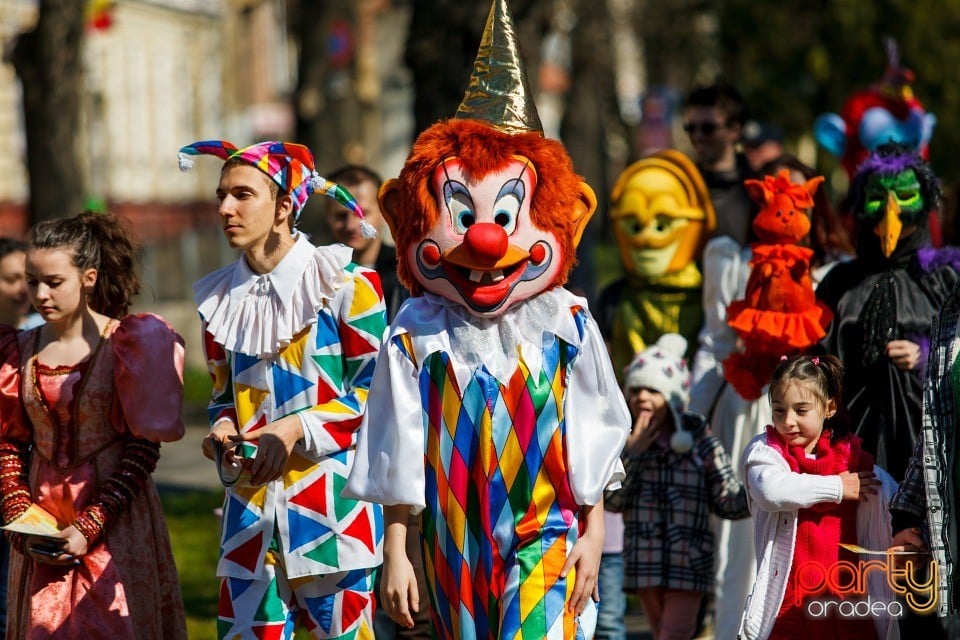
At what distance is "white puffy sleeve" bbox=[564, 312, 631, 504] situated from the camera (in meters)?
4.45

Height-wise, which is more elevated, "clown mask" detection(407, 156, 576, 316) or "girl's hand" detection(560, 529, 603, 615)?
"clown mask" detection(407, 156, 576, 316)

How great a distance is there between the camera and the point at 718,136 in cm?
768

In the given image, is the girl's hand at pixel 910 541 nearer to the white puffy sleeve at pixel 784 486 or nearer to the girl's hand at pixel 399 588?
the white puffy sleeve at pixel 784 486

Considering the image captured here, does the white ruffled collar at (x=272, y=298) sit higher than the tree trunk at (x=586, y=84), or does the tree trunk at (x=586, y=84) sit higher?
the tree trunk at (x=586, y=84)

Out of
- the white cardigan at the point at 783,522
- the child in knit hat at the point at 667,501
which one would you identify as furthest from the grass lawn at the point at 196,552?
the white cardigan at the point at 783,522

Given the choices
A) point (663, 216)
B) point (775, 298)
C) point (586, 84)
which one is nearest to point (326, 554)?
point (775, 298)

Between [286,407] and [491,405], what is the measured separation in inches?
34.9

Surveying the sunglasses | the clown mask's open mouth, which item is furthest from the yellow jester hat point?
the clown mask's open mouth

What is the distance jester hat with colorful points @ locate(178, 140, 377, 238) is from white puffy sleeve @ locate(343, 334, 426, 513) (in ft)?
2.85

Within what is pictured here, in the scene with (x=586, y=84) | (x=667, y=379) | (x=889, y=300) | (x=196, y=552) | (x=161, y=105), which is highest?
(x=161, y=105)

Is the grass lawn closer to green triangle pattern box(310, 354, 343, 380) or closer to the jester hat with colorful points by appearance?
green triangle pattern box(310, 354, 343, 380)

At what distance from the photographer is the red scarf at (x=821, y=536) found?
16.4 ft

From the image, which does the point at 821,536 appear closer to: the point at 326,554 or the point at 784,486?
the point at 784,486

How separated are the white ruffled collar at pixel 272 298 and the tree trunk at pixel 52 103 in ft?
25.2
